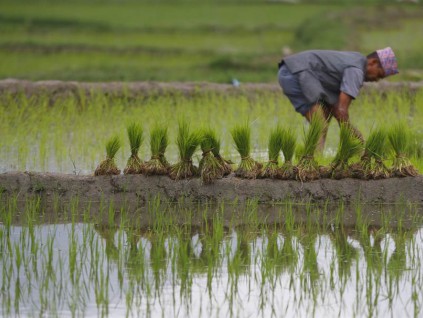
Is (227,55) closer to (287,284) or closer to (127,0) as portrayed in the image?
(127,0)

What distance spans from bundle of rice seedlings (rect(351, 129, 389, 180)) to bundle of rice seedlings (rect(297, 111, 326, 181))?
225mm

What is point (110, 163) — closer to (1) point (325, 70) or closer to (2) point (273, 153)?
(2) point (273, 153)

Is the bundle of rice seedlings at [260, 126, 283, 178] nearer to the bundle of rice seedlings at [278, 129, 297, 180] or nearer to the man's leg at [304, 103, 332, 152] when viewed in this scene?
the bundle of rice seedlings at [278, 129, 297, 180]

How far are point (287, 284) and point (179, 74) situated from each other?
7.49 metres

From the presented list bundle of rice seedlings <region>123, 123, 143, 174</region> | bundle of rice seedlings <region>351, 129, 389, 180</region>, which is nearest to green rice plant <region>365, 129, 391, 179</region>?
bundle of rice seedlings <region>351, 129, 389, 180</region>

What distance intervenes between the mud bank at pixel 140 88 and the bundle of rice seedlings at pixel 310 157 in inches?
140

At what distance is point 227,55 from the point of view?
12.2 meters

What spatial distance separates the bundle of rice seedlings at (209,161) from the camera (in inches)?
213

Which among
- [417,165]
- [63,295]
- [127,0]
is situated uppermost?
[127,0]

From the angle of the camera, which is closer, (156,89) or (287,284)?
(287,284)

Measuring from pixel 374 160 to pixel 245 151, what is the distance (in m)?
0.73

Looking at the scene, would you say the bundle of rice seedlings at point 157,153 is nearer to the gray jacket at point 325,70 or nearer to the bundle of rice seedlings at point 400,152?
the gray jacket at point 325,70

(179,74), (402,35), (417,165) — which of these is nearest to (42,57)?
(179,74)

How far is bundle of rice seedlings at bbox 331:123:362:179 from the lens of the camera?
5488mm
